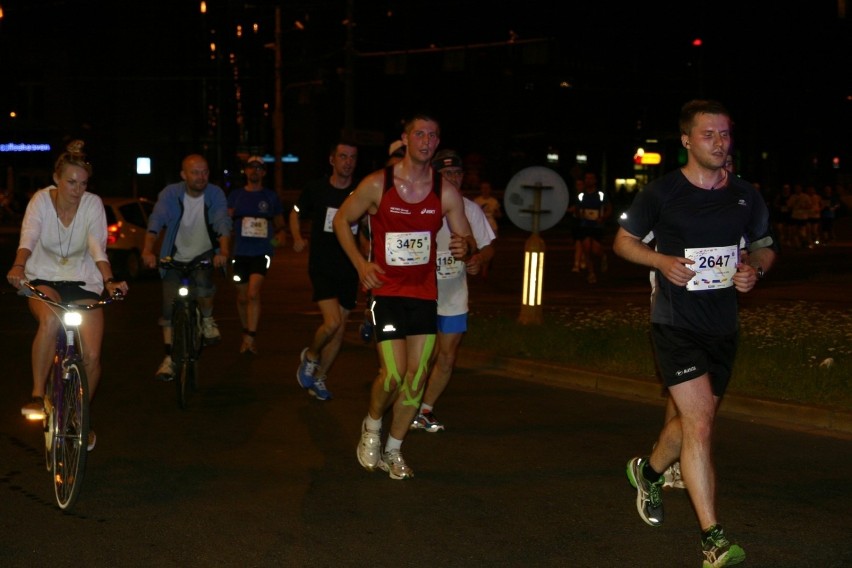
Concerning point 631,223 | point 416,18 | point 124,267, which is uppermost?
point 416,18

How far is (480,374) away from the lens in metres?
12.1

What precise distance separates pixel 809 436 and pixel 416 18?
62.7 meters

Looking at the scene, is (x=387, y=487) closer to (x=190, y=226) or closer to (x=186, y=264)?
(x=186, y=264)

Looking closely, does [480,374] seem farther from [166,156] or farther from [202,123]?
[202,123]

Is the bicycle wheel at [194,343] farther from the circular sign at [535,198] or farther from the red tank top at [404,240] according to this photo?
the circular sign at [535,198]

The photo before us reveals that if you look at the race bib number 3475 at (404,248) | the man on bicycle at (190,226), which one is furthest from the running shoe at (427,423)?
the man on bicycle at (190,226)

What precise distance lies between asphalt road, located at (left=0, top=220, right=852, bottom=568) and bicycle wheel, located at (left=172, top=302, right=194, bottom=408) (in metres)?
0.19

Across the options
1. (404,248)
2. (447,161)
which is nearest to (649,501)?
(404,248)

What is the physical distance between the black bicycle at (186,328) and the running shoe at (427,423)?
1.90 metres

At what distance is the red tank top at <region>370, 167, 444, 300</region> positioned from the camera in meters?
7.32

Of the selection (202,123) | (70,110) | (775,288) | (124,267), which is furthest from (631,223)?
(202,123)

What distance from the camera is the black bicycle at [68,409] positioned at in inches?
261

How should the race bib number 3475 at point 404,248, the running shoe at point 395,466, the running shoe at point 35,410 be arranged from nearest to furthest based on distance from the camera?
the race bib number 3475 at point 404,248, the running shoe at point 395,466, the running shoe at point 35,410

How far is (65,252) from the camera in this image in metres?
7.62
